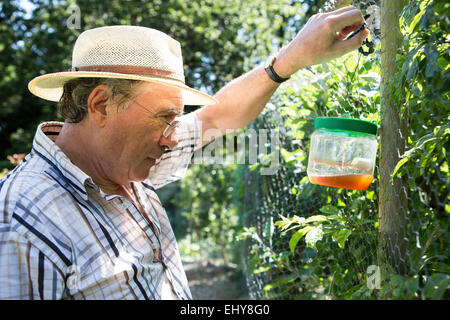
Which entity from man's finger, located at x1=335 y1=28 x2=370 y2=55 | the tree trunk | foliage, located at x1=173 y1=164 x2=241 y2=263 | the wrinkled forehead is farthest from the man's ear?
foliage, located at x1=173 y1=164 x2=241 y2=263

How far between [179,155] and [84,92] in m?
0.76

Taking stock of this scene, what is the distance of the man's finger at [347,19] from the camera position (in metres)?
1.80

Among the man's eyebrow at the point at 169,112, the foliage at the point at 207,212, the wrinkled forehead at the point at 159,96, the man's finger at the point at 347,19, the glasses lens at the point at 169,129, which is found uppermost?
the man's finger at the point at 347,19

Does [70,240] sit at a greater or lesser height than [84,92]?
lesser

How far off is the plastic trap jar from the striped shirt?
2.66 feet

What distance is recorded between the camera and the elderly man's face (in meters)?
2.05

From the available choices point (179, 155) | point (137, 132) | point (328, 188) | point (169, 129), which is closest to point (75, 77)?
point (137, 132)

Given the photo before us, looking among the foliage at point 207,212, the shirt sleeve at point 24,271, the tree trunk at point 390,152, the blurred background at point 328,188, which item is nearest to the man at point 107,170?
the shirt sleeve at point 24,271

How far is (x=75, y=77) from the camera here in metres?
2.11

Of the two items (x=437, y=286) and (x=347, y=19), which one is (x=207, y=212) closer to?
(x=347, y=19)

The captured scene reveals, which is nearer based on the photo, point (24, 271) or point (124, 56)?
point (24, 271)

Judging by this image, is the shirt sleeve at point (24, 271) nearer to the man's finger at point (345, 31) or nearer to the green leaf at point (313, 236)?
the green leaf at point (313, 236)

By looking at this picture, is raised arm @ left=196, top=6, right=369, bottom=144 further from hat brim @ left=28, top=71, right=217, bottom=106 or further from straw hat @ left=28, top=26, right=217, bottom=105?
straw hat @ left=28, top=26, right=217, bottom=105

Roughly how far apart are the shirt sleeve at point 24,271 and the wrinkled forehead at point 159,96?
82 centimetres
